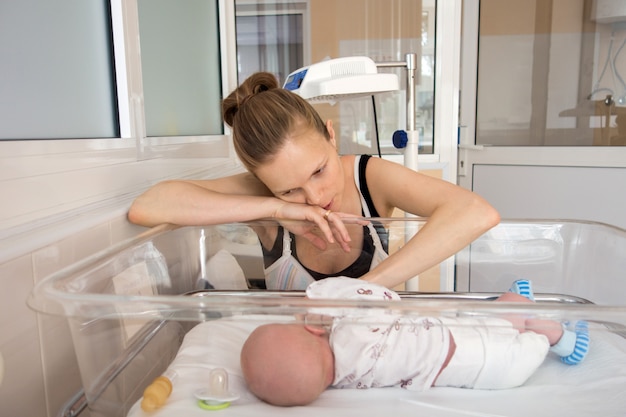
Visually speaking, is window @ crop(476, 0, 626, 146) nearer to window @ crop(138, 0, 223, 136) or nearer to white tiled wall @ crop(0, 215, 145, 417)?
window @ crop(138, 0, 223, 136)

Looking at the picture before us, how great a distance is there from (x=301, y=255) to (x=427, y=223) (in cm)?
29

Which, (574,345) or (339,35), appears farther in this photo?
(339,35)

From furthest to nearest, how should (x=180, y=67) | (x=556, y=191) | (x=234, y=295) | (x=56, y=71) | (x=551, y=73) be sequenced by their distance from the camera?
(x=551, y=73) < (x=556, y=191) < (x=180, y=67) < (x=56, y=71) < (x=234, y=295)

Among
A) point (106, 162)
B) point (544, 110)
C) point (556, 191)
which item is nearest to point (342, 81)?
point (106, 162)

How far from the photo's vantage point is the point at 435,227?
3.35 feet

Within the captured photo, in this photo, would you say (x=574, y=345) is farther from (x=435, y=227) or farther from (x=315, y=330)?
(x=435, y=227)

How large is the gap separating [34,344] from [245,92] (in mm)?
664

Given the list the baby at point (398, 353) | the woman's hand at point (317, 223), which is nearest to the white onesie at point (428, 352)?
the baby at point (398, 353)

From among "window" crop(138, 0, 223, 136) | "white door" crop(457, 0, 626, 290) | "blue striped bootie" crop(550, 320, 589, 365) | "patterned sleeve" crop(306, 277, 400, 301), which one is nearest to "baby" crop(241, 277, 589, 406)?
"blue striped bootie" crop(550, 320, 589, 365)

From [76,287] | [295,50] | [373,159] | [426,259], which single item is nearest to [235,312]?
[76,287]

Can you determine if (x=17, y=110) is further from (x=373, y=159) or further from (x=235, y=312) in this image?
(x=373, y=159)

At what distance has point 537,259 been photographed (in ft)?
3.72

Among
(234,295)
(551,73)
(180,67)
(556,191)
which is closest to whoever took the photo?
(234,295)

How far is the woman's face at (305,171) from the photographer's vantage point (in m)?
1.06
